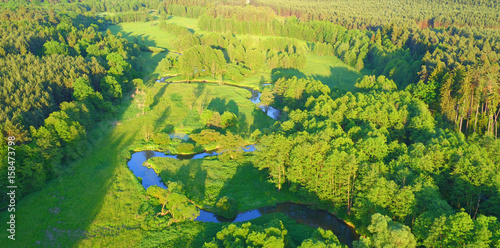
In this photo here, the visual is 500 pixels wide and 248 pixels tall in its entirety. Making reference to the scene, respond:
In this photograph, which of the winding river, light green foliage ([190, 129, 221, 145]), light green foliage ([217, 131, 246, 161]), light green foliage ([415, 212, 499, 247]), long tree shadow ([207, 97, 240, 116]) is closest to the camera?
light green foliage ([415, 212, 499, 247])

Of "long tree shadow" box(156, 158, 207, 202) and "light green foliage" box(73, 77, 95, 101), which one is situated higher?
"light green foliage" box(73, 77, 95, 101)

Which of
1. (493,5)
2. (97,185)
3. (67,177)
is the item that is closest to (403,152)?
(97,185)

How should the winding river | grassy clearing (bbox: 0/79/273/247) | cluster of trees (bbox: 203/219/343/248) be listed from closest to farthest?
1. cluster of trees (bbox: 203/219/343/248)
2. grassy clearing (bbox: 0/79/273/247)
3. the winding river

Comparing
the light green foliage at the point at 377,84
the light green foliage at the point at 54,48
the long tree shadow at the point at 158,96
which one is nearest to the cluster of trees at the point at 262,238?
the light green foliage at the point at 377,84

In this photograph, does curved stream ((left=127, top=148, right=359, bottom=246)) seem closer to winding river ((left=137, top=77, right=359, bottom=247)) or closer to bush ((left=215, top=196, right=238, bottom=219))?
winding river ((left=137, top=77, right=359, bottom=247))

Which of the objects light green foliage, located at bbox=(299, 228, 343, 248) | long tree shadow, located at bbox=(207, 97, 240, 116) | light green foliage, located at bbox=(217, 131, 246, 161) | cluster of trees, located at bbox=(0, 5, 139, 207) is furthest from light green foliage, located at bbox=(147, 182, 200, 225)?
long tree shadow, located at bbox=(207, 97, 240, 116)

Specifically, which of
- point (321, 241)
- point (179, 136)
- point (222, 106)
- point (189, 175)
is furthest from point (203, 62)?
point (321, 241)

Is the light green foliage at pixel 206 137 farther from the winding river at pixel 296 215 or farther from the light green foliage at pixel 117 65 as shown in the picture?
the light green foliage at pixel 117 65
